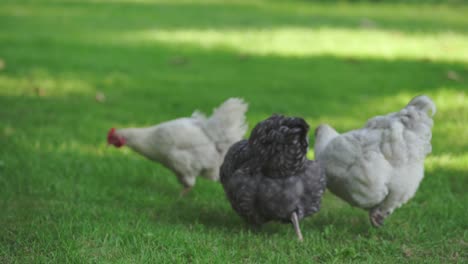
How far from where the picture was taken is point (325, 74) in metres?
9.66

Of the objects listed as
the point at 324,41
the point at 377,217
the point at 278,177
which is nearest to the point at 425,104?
the point at 377,217

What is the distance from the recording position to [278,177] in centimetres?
447

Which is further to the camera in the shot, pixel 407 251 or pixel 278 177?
pixel 278 177

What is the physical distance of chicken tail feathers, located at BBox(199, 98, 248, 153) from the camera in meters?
5.75

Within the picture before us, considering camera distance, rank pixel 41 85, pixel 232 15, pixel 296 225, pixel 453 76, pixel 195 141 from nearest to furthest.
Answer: pixel 296 225
pixel 195 141
pixel 453 76
pixel 41 85
pixel 232 15

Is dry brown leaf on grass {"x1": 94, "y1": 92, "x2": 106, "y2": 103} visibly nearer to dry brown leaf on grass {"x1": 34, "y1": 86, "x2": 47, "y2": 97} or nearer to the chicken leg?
dry brown leaf on grass {"x1": 34, "y1": 86, "x2": 47, "y2": 97}

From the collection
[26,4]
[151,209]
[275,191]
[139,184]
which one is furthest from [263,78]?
[26,4]

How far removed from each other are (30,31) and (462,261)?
10292mm

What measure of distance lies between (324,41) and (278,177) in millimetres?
7641

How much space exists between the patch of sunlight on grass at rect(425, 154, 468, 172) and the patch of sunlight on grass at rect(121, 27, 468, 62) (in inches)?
161

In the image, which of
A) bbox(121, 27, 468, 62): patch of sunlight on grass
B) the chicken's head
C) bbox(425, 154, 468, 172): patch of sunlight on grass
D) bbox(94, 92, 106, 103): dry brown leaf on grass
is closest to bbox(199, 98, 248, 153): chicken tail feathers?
the chicken's head

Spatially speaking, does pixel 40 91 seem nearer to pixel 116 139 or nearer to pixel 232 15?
pixel 116 139

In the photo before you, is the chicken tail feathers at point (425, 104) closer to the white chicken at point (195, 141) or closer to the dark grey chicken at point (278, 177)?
the dark grey chicken at point (278, 177)

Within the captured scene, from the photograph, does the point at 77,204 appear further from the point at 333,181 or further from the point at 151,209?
the point at 333,181
